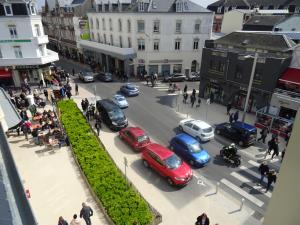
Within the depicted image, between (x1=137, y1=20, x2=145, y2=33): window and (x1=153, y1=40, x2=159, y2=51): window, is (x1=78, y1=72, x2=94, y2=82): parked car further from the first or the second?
(x1=153, y1=40, x2=159, y2=51): window

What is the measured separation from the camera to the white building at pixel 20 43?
30.3m

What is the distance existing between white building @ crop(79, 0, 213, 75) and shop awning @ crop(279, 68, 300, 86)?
1980 cm

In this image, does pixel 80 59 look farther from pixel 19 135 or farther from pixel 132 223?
pixel 132 223

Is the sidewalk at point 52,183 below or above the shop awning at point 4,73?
below

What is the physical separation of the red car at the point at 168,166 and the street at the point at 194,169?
0.64 m

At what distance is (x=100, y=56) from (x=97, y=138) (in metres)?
30.1

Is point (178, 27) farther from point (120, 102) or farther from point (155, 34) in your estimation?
Answer: point (120, 102)

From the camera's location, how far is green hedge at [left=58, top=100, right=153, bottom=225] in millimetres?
12281

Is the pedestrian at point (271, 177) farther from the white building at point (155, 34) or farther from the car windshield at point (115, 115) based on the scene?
the white building at point (155, 34)

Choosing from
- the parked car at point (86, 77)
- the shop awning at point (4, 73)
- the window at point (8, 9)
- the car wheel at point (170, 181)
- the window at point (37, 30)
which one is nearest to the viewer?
the car wheel at point (170, 181)

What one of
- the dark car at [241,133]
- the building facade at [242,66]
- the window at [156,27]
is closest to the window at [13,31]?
the window at [156,27]

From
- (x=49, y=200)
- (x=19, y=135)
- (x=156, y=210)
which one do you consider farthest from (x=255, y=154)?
(x=19, y=135)

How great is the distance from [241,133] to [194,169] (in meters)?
5.66

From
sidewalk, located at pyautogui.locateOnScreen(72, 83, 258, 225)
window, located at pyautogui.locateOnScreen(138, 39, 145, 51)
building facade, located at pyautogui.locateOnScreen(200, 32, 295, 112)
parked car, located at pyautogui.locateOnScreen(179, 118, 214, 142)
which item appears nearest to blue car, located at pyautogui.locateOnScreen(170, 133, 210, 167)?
sidewalk, located at pyautogui.locateOnScreen(72, 83, 258, 225)
